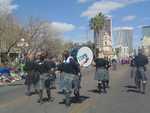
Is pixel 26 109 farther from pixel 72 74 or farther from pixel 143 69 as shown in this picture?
pixel 143 69

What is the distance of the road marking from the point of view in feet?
44.5

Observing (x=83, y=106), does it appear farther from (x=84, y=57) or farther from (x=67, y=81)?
(x=84, y=57)

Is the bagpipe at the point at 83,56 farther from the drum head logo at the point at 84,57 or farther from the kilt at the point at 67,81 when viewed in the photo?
the kilt at the point at 67,81

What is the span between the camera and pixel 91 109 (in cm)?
1384

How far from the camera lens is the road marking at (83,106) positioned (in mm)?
13556

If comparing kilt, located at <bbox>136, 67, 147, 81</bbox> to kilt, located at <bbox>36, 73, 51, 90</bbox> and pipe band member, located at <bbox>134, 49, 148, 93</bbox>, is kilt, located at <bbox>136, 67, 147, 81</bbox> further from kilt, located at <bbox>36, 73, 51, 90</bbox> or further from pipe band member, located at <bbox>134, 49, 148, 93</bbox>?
kilt, located at <bbox>36, 73, 51, 90</bbox>

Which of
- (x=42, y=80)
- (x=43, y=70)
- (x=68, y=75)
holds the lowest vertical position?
(x=42, y=80)

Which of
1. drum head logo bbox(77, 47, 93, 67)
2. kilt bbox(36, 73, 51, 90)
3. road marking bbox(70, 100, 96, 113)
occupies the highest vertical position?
drum head logo bbox(77, 47, 93, 67)

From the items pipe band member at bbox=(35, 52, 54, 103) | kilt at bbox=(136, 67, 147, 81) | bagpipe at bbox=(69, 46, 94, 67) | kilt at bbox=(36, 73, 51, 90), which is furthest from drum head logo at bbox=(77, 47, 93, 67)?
kilt at bbox=(136, 67, 147, 81)

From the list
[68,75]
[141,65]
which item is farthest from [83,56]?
[68,75]

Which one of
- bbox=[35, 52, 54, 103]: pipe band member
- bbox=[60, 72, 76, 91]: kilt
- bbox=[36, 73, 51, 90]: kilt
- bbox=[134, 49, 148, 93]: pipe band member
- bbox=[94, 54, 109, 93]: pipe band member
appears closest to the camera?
bbox=[60, 72, 76, 91]: kilt

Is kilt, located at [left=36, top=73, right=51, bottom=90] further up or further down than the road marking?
further up

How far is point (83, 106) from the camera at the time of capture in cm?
1462

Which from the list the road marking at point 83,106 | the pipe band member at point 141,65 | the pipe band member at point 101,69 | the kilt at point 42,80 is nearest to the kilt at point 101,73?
the pipe band member at point 101,69
